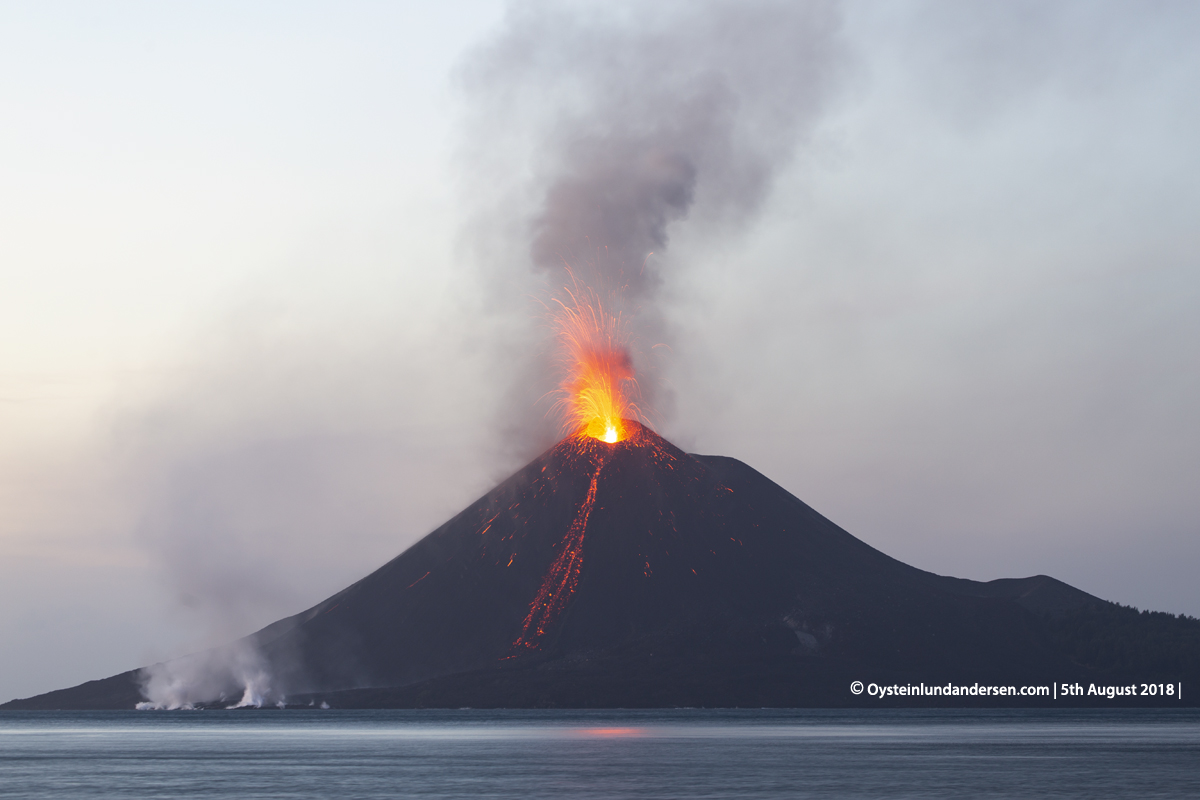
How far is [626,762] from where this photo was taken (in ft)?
301

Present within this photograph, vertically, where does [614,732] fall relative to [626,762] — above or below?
below

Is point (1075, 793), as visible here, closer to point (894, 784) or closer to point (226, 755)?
point (894, 784)

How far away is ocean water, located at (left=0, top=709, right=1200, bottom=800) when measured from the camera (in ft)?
229

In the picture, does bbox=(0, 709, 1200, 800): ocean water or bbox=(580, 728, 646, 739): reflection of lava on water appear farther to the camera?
bbox=(580, 728, 646, 739): reflection of lava on water

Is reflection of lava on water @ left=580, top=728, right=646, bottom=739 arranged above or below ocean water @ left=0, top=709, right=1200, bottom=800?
below

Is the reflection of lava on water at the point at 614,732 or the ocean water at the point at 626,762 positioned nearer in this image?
the ocean water at the point at 626,762

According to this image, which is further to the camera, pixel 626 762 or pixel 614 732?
pixel 614 732

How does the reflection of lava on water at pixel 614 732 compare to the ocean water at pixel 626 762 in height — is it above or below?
below

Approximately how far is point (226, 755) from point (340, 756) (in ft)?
38.8

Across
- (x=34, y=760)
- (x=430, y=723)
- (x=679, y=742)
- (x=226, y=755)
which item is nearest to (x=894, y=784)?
(x=679, y=742)

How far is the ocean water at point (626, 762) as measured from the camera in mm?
69938

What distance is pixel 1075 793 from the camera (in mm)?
66438

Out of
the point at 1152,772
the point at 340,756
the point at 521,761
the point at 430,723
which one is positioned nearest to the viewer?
the point at 1152,772

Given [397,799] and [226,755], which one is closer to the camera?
[397,799]
